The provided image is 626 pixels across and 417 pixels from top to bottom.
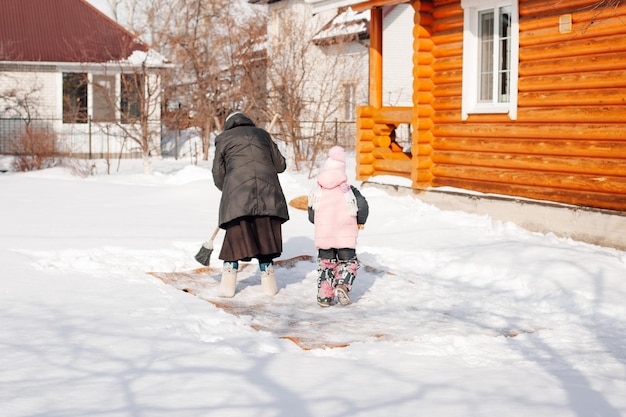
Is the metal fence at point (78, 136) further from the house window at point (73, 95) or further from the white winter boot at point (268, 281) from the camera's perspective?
the white winter boot at point (268, 281)

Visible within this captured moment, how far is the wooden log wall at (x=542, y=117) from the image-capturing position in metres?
10.5

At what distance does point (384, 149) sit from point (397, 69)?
19.8m

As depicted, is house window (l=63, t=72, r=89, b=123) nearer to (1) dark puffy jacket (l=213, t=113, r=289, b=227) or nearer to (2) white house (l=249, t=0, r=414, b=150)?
(2) white house (l=249, t=0, r=414, b=150)

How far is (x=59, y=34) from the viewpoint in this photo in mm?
28406

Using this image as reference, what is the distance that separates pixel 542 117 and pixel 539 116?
0.19ft

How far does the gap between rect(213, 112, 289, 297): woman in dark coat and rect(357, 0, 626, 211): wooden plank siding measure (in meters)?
4.56

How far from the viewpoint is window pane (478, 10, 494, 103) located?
41.3ft

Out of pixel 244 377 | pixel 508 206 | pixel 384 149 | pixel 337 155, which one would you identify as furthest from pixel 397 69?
pixel 244 377

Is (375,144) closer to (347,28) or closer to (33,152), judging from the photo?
(33,152)

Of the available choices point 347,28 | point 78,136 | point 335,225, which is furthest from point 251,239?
point 347,28

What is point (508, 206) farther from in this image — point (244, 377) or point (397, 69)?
point (397, 69)

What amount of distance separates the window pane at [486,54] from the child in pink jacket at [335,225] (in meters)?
5.41

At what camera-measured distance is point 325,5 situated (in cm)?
1446

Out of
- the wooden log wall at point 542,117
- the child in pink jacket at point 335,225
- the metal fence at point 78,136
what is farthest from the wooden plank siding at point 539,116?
the metal fence at point 78,136
